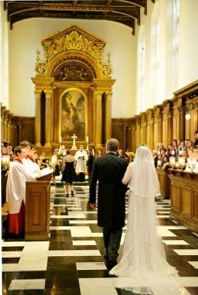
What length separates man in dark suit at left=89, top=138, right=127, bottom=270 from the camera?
6.53m

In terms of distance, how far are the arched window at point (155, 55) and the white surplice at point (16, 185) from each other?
1548 cm

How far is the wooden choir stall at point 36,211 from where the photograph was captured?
8641 mm

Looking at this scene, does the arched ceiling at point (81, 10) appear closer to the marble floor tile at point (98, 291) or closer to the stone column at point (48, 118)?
the stone column at point (48, 118)

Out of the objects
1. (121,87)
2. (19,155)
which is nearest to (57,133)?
(121,87)

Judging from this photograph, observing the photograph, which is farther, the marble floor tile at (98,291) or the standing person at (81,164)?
the standing person at (81,164)

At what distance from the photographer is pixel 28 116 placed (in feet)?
95.6

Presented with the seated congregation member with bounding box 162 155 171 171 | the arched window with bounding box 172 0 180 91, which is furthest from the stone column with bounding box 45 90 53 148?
the seated congregation member with bounding box 162 155 171 171

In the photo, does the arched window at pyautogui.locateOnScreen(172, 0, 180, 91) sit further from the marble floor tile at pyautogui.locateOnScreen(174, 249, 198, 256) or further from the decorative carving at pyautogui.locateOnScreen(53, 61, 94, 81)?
the marble floor tile at pyautogui.locateOnScreen(174, 249, 198, 256)

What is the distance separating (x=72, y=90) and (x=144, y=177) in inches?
A: 944

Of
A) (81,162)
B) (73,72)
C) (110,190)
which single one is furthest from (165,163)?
(73,72)

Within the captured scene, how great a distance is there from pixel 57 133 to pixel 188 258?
22.8 meters

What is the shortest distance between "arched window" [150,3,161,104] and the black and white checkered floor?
555 inches

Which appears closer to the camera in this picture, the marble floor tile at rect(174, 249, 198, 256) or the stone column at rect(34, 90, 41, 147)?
the marble floor tile at rect(174, 249, 198, 256)

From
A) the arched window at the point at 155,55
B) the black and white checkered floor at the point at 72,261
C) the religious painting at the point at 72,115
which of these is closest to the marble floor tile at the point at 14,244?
the black and white checkered floor at the point at 72,261
